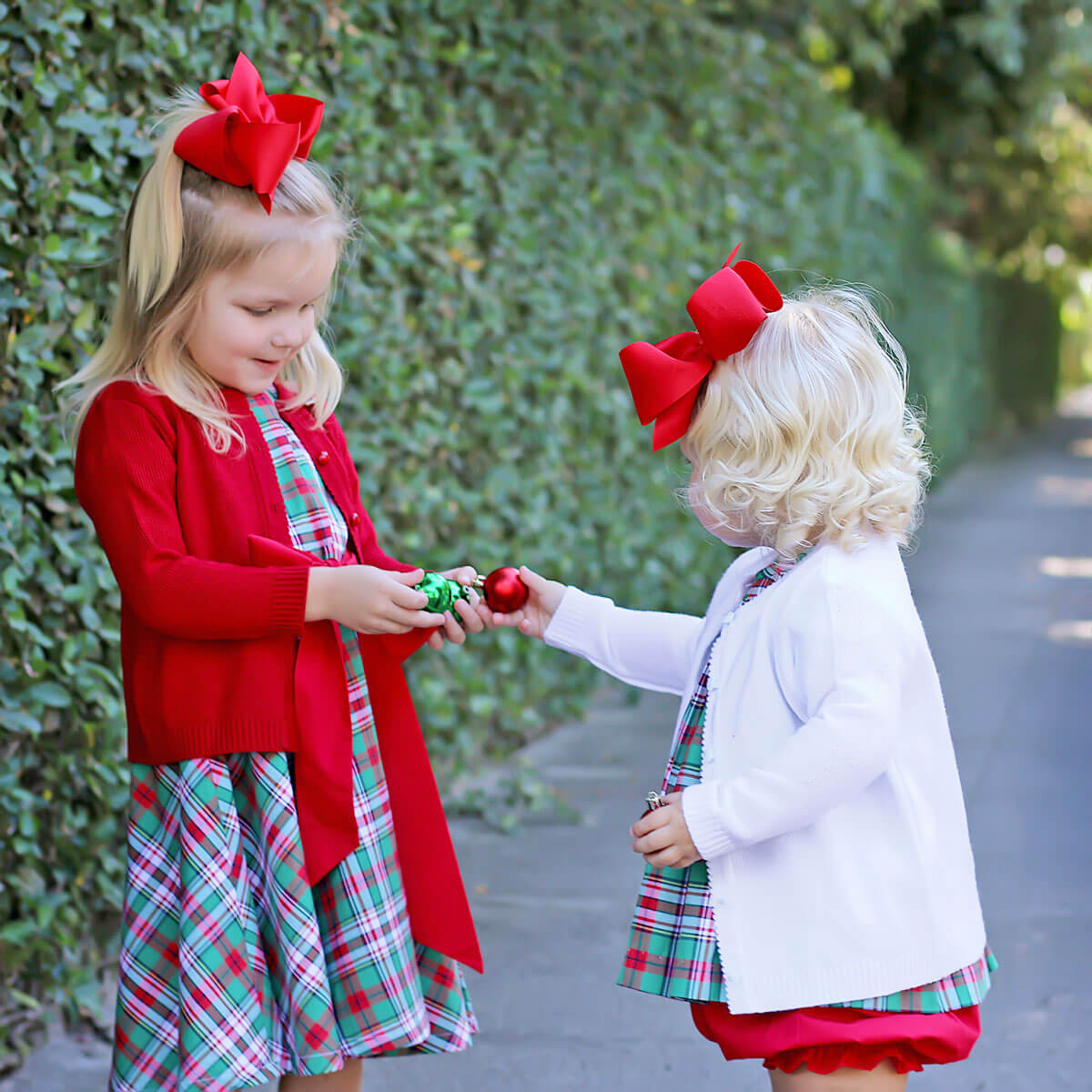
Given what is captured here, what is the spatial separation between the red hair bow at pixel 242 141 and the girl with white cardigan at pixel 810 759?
0.57 m

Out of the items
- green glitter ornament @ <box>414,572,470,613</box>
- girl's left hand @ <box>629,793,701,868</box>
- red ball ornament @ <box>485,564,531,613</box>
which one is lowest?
girl's left hand @ <box>629,793,701,868</box>

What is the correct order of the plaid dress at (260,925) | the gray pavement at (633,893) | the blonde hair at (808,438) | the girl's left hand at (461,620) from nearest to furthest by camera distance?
1. the blonde hair at (808,438)
2. the plaid dress at (260,925)
3. the girl's left hand at (461,620)
4. the gray pavement at (633,893)

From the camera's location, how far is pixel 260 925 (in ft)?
7.50

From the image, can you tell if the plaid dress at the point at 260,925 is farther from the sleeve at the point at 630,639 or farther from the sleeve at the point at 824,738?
the sleeve at the point at 824,738

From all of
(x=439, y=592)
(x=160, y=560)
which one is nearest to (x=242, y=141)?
(x=160, y=560)

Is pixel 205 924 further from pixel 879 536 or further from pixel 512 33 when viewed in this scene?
pixel 512 33

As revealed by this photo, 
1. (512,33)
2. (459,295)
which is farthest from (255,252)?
(512,33)

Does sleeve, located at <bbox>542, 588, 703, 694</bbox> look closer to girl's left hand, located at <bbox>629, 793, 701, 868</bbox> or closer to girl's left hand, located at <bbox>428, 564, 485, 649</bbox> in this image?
girl's left hand, located at <bbox>428, 564, 485, 649</bbox>

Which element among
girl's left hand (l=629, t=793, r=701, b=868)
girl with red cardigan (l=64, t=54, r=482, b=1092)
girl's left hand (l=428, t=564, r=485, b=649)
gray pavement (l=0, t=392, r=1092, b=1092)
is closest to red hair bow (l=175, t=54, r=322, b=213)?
girl with red cardigan (l=64, t=54, r=482, b=1092)

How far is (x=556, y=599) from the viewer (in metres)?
2.52

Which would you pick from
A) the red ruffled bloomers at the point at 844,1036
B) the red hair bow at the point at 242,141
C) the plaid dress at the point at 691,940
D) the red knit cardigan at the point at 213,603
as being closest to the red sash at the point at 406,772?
the red knit cardigan at the point at 213,603

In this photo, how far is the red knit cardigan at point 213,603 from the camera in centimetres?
214

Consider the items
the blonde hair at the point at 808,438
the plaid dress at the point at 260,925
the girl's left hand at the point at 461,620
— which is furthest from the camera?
the girl's left hand at the point at 461,620

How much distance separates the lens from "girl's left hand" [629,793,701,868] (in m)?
2.05
